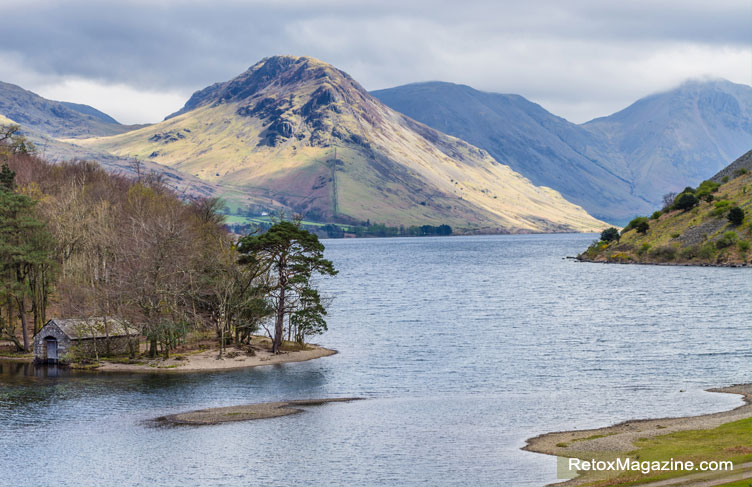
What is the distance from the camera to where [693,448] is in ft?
137

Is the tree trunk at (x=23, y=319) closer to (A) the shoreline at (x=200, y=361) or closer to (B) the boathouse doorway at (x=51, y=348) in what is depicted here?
(A) the shoreline at (x=200, y=361)

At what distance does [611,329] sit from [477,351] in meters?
25.0

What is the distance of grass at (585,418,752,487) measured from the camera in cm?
3656

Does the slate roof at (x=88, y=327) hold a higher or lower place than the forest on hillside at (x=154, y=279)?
lower

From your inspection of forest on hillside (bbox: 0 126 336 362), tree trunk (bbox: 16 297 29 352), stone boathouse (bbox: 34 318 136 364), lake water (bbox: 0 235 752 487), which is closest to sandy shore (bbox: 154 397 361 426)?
lake water (bbox: 0 235 752 487)

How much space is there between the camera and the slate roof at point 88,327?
84.4 m

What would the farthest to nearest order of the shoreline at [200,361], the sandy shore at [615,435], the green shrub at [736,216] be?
the green shrub at [736,216] → the shoreline at [200,361] → the sandy shore at [615,435]

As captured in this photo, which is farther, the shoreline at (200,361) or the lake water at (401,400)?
the shoreline at (200,361)

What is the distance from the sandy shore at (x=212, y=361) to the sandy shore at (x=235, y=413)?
19.4m

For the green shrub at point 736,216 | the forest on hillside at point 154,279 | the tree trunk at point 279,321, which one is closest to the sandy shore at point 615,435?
the tree trunk at point 279,321

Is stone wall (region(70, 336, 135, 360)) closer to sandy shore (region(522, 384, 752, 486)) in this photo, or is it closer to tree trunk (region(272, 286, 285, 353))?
tree trunk (region(272, 286, 285, 353))

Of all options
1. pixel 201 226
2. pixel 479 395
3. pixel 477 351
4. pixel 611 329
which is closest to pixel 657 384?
pixel 479 395

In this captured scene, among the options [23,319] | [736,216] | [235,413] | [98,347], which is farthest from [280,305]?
[736,216]

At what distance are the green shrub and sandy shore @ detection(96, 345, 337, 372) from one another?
142m
